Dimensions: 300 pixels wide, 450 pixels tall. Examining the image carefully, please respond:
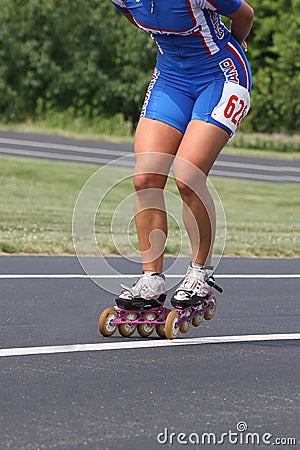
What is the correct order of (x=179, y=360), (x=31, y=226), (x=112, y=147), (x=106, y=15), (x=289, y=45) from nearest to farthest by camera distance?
(x=179, y=360) → (x=31, y=226) → (x=112, y=147) → (x=106, y=15) → (x=289, y=45)

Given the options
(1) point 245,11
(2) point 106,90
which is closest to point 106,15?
(2) point 106,90

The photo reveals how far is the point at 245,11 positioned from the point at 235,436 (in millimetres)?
3066

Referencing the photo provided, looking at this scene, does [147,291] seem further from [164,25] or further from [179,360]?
[164,25]

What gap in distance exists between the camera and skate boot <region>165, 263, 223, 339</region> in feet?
20.4

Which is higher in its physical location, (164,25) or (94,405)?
(164,25)

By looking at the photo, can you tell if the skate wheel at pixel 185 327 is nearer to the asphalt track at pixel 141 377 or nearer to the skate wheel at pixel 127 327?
the asphalt track at pixel 141 377

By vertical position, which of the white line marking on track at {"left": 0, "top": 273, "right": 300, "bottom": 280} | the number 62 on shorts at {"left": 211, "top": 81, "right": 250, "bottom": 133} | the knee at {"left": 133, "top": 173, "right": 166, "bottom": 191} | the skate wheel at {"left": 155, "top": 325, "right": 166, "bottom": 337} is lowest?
the white line marking on track at {"left": 0, "top": 273, "right": 300, "bottom": 280}

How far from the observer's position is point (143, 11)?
623 centimetres

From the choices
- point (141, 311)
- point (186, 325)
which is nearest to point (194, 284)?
point (186, 325)

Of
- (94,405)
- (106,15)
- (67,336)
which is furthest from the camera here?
(106,15)

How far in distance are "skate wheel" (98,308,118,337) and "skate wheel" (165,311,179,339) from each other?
1.01 feet

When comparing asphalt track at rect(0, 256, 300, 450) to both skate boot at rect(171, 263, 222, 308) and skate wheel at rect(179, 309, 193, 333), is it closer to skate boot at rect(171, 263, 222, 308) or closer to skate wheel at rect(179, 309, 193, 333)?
skate wheel at rect(179, 309, 193, 333)

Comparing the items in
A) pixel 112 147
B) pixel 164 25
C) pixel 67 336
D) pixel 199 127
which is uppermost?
pixel 164 25

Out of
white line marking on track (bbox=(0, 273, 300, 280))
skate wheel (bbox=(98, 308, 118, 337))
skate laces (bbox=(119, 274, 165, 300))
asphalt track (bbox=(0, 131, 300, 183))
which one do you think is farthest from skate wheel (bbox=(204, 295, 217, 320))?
asphalt track (bbox=(0, 131, 300, 183))
